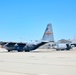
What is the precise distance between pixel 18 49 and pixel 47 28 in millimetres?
13625

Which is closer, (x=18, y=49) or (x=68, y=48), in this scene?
(x=18, y=49)

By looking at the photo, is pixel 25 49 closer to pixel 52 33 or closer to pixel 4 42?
pixel 4 42

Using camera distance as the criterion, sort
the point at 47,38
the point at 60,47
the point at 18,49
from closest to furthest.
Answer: the point at 18,49
the point at 47,38
the point at 60,47
